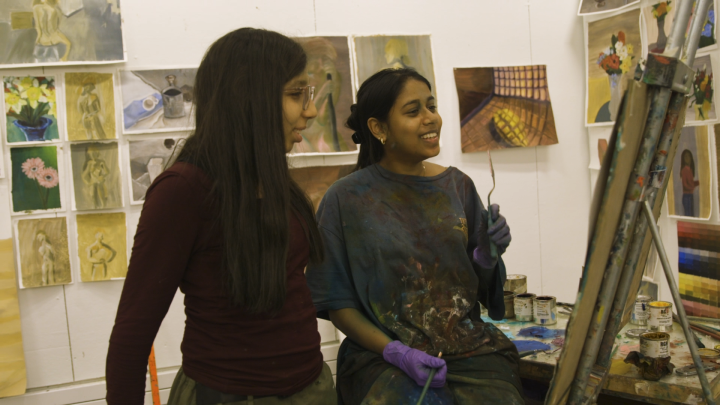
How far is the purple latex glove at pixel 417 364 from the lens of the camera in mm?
1552

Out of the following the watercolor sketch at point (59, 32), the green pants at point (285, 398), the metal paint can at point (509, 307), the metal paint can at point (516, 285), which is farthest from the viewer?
the watercolor sketch at point (59, 32)

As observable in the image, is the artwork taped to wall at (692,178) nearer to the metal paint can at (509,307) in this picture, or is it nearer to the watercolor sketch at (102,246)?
the metal paint can at (509,307)

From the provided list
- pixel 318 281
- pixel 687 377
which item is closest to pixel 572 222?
pixel 687 377

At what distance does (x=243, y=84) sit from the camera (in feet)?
4.16

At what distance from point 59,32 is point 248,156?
1921 millimetres

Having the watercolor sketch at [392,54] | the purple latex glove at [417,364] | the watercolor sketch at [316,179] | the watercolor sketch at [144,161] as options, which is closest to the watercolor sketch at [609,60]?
the watercolor sketch at [392,54]

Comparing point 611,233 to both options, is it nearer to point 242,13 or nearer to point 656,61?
point 656,61

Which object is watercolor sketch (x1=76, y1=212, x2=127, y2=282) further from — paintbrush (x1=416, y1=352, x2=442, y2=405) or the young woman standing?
paintbrush (x1=416, y1=352, x2=442, y2=405)

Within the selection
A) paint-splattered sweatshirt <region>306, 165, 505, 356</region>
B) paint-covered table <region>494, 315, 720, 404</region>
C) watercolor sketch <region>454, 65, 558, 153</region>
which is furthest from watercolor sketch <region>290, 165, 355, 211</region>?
paint-covered table <region>494, 315, 720, 404</region>

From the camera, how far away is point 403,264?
5.78 feet

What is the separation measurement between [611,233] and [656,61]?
302mm

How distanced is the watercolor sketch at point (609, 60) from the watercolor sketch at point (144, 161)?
2295 mm

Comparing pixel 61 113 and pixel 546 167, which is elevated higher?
pixel 61 113

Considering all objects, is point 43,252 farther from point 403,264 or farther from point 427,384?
point 427,384
